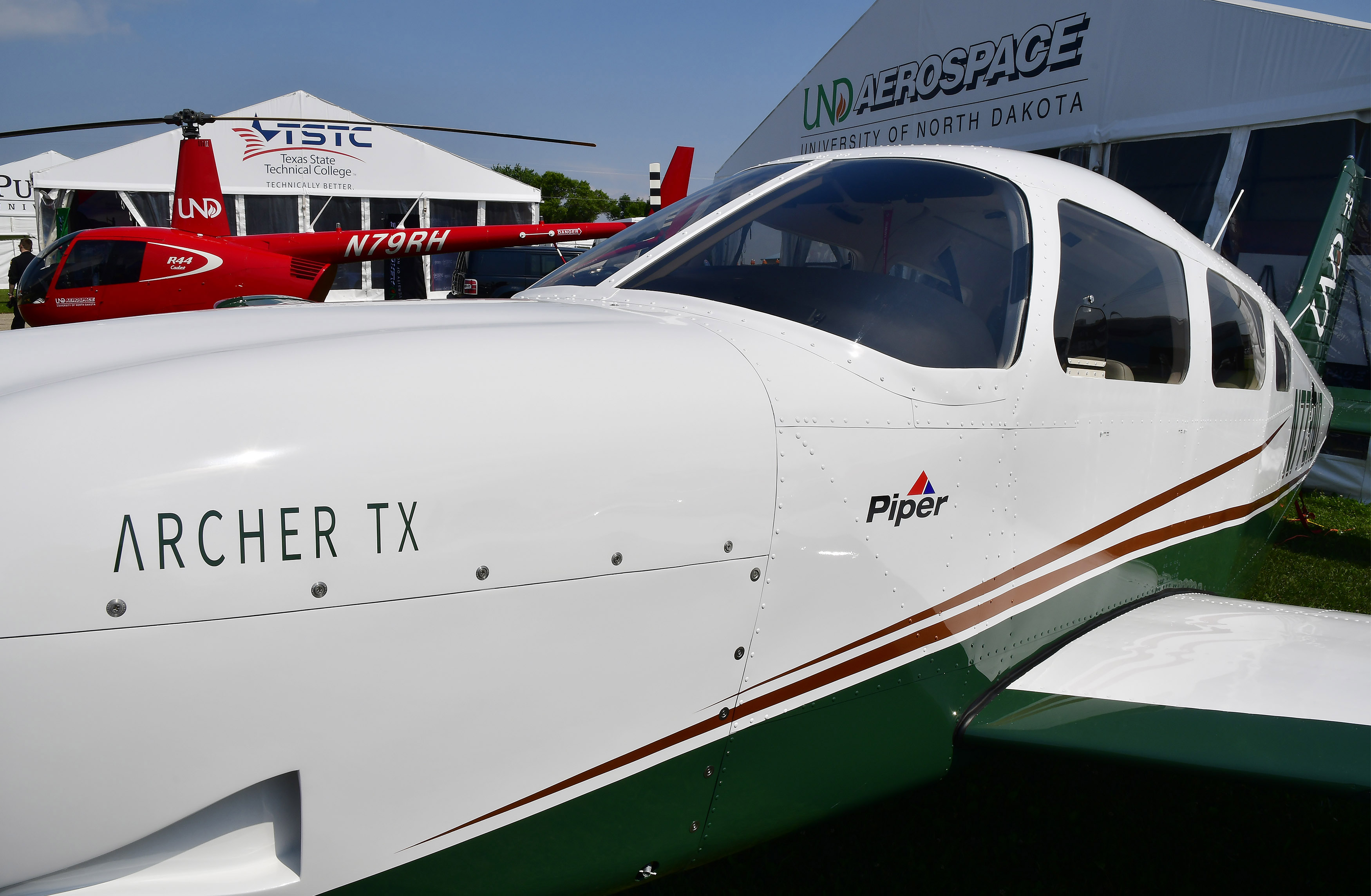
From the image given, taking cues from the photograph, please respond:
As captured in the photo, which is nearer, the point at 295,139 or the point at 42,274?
the point at 42,274

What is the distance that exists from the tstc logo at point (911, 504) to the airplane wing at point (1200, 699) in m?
0.57

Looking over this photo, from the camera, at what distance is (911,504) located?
1.87 m

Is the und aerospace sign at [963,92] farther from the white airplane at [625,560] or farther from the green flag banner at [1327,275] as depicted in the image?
the white airplane at [625,560]

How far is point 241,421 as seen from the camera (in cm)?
123

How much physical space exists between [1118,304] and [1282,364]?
1.52 metres

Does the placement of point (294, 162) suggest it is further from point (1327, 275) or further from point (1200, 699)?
point (1200, 699)

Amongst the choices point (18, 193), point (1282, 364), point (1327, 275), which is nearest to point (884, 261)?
point (1282, 364)

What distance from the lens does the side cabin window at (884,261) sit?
202 cm

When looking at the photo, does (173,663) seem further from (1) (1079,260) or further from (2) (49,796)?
(1) (1079,260)

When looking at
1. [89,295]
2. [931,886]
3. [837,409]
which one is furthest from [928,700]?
[89,295]

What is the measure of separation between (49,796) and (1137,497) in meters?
2.62

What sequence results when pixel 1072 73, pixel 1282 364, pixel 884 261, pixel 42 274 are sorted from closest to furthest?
1. pixel 884 261
2. pixel 1282 364
3. pixel 1072 73
4. pixel 42 274

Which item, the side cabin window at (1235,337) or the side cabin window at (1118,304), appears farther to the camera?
the side cabin window at (1235,337)

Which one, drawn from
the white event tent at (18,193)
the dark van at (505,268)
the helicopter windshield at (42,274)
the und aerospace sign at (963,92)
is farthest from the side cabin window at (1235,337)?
the white event tent at (18,193)
